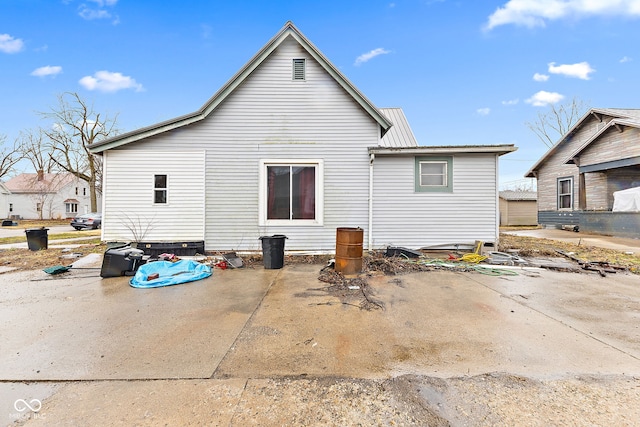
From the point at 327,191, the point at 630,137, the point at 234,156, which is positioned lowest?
the point at 327,191

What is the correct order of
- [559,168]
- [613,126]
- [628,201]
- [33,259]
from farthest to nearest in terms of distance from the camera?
[559,168], [613,126], [628,201], [33,259]

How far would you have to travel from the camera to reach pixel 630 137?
1359 centimetres

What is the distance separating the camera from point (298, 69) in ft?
29.0

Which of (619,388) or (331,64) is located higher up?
(331,64)

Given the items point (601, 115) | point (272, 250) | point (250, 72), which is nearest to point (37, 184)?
point (250, 72)

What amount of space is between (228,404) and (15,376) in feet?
6.71

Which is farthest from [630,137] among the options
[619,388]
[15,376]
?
[15,376]

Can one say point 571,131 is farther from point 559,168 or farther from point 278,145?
point 278,145

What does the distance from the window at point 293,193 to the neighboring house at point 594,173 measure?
1391 cm

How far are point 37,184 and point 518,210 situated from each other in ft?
210

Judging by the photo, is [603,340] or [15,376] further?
[603,340]

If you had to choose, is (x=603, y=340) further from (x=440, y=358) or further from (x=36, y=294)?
(x=36, y=294)

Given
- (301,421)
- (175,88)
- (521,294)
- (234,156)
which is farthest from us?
(175,88)

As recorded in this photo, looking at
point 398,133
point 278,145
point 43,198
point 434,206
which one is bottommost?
point 434,206
